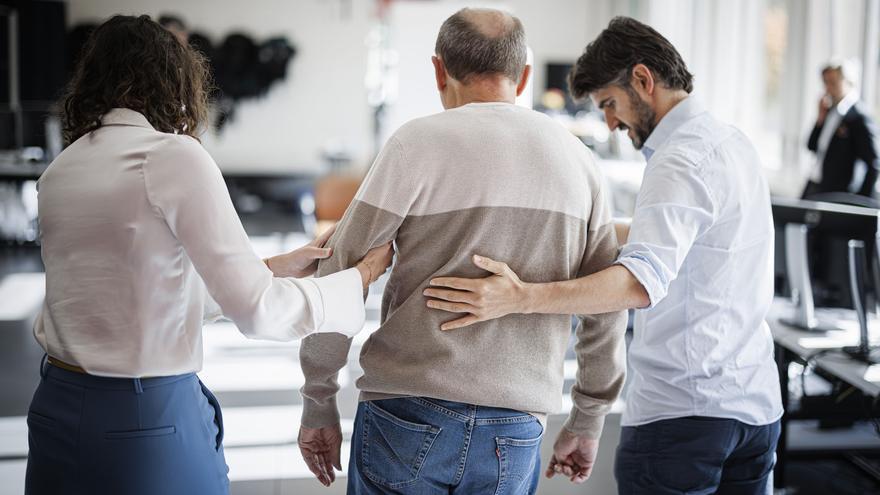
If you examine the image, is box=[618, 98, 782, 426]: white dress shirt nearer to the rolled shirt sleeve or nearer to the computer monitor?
the rolled shirt sleeve

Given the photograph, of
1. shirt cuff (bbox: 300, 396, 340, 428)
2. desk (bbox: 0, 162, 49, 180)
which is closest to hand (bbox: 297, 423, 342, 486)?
shirt cuff (bbox: 300, 396, 340, 428)

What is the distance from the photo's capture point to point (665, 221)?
1.60 meters

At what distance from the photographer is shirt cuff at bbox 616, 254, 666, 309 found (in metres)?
1.54

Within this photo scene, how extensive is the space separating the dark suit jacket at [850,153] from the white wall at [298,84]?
7.27 meters

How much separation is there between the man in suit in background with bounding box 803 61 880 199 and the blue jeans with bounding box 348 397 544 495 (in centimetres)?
514

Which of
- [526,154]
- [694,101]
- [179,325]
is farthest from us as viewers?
[694,101]

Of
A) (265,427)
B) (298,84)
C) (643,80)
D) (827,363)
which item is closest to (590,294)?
(643,80)

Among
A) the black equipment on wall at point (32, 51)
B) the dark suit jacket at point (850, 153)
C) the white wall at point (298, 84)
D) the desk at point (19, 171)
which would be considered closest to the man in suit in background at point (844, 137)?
the dark suit jacket at point (850, 153)

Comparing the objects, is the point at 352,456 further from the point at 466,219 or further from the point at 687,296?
the point at 687,296

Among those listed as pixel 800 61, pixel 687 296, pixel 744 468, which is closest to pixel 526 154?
pixel 687 296

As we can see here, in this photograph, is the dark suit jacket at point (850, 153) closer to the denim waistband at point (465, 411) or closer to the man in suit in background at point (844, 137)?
the man in suit in background at point (844, 137)

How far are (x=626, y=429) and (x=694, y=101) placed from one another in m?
0.71

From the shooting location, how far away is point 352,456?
5.39ft

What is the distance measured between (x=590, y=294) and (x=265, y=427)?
268cm
